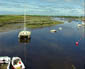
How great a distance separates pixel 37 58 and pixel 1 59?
9.63 m

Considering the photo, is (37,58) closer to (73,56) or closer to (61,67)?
(61,67)

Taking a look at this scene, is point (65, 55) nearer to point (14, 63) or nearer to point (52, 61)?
point (52, 61)

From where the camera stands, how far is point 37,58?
30.3 meters

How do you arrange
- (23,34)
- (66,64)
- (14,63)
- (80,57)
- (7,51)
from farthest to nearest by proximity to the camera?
(23,34)
(7,51)
(80,57)
(66,64)
(14,63)

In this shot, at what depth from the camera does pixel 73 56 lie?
3278 centimetres

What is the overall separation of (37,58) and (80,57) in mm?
12899

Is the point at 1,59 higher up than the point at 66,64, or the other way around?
the point at 1,59

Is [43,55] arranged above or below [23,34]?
below

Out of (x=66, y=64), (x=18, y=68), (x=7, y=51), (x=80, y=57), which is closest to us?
(x=18, y=68)

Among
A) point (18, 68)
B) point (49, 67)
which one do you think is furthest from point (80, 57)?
point (18, 68)

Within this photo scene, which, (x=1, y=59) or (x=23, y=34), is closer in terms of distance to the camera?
(x=1, y=59)

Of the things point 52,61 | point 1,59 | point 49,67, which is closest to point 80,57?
point 52,61

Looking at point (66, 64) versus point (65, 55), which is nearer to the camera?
point (66, 64)

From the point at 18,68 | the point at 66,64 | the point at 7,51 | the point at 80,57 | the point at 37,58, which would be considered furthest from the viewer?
the point at 7,51
